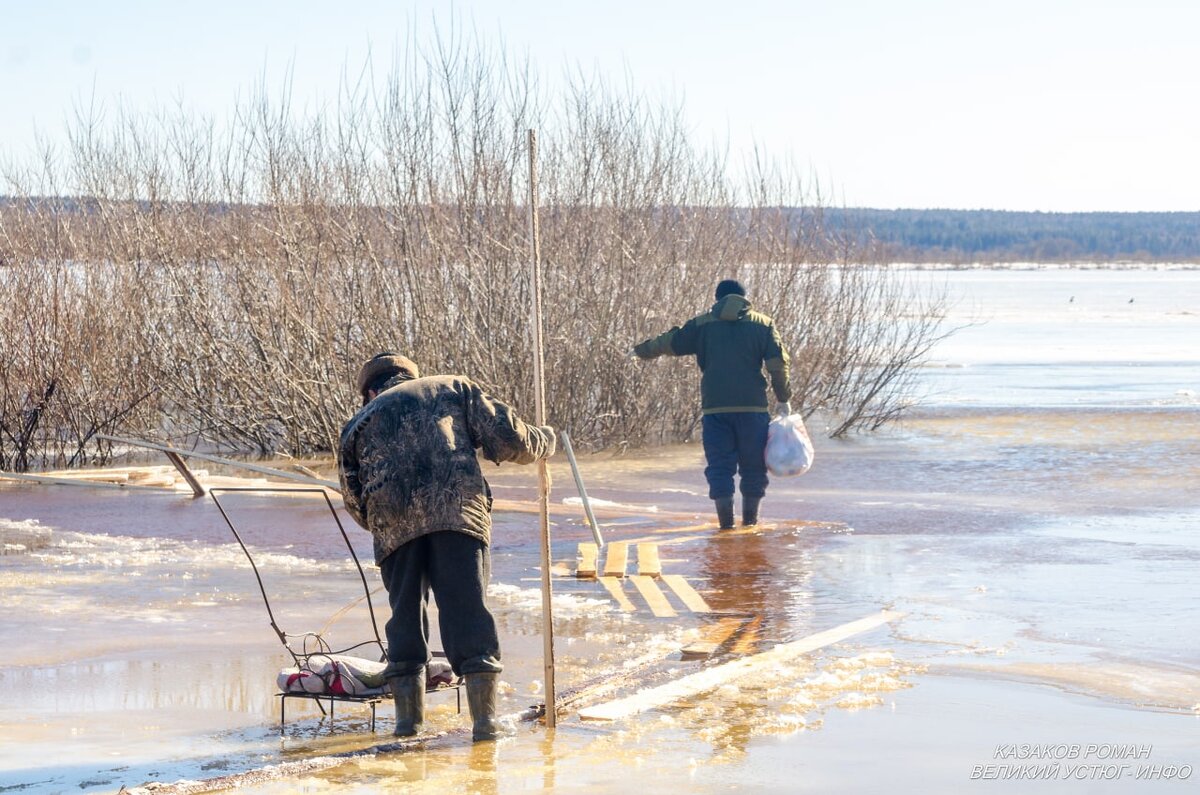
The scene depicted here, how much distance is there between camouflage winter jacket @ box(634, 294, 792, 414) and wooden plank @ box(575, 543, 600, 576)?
1553 millimetres

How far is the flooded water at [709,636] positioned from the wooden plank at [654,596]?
0.20ft

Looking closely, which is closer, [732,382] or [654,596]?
[654,596]

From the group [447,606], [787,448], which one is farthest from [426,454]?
[787,448]

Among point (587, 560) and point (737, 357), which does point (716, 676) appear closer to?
point (587, 560)

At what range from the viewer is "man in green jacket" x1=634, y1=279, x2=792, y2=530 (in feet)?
37.6

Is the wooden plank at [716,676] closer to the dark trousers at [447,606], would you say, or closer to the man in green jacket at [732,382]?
the dark trousers at [447,606]

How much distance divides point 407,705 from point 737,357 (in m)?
5.84

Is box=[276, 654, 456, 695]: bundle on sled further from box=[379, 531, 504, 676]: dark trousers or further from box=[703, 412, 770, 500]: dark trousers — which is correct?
box=[703, 412, 770, 500]: dark trousers

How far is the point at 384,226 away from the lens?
53.8 ft

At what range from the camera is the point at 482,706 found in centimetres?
594

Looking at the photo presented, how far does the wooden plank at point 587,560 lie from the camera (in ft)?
31.7

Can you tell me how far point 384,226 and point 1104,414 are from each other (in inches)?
425

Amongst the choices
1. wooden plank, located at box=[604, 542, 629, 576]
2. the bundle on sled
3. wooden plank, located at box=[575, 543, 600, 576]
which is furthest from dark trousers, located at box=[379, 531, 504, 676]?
wooden plank, located at box=[604, 542, 629, 576]

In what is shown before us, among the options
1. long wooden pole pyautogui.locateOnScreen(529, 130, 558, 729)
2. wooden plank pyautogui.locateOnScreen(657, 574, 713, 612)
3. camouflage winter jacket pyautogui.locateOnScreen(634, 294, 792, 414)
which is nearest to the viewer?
long wooden pole pyautogui.locateOnScreen(529, 130, 558, 729)
